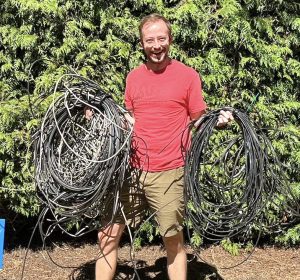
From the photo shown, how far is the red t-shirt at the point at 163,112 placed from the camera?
3045 millimetres

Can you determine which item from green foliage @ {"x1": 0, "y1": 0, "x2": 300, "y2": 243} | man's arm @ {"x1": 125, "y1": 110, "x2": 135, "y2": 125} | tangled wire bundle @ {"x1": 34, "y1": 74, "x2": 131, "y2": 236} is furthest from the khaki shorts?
green foliage @ {"x1": 0, "y1": 0, "x2": 300, "y2": 243}

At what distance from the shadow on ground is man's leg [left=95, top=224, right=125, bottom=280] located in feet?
2.58

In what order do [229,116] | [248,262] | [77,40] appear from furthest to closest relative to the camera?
1. [248,262]
2. [77,40]
3. [229,116]

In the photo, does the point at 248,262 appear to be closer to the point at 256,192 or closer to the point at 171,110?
the point at 256,192

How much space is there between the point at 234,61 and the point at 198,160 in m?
1.45

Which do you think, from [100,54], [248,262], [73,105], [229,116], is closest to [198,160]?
[229,116]

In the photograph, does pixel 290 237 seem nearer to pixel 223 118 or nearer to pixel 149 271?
pixel 149 271

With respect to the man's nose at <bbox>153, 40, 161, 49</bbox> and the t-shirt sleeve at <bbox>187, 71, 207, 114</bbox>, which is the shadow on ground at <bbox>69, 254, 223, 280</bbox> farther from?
the man's nose at <bbox>153, 40, 161, 49</bbox>

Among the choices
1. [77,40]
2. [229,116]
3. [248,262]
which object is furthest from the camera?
[248,262]

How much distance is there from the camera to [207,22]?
13.6 feet

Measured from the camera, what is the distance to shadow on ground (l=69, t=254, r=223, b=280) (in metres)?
4.20

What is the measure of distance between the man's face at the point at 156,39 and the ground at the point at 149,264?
1844 mm

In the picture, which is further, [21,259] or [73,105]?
[21,259]

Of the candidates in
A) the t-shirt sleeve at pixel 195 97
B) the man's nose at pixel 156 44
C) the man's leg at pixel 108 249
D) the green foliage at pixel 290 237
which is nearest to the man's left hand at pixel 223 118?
the t-shirt sleeve at pixel 195 97
